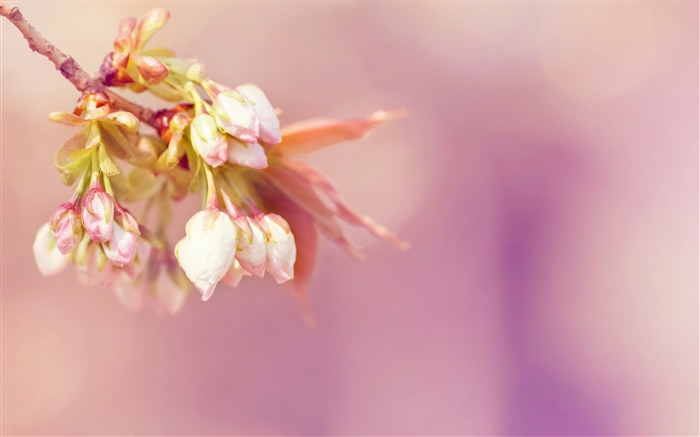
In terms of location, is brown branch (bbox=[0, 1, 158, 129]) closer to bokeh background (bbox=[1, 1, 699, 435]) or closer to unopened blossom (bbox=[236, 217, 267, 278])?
unopened blossom (bbox=[236, 217, 267, 278])

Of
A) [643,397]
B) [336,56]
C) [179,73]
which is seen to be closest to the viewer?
[179,73]

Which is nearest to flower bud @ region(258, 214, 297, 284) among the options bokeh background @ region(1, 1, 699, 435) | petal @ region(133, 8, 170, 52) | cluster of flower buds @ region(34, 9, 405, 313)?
cluster of flower buds @ region(34, 9, 405, 313)

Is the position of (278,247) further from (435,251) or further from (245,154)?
(435,251)

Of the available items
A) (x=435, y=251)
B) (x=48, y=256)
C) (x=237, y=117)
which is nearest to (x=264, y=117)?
(x=237, y=117)

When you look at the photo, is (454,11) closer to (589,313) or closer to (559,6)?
(559,6)

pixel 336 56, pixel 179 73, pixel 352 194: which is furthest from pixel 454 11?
pixel 179 73

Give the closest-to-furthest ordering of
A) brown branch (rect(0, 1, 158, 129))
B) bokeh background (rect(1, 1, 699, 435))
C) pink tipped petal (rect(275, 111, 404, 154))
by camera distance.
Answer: brown branch (rect(0, 1, 158, 129)) → pink tipped petal (rect(275, 111, 404, 154)) → bokeh background (rect(1, 1, 699, 435))
